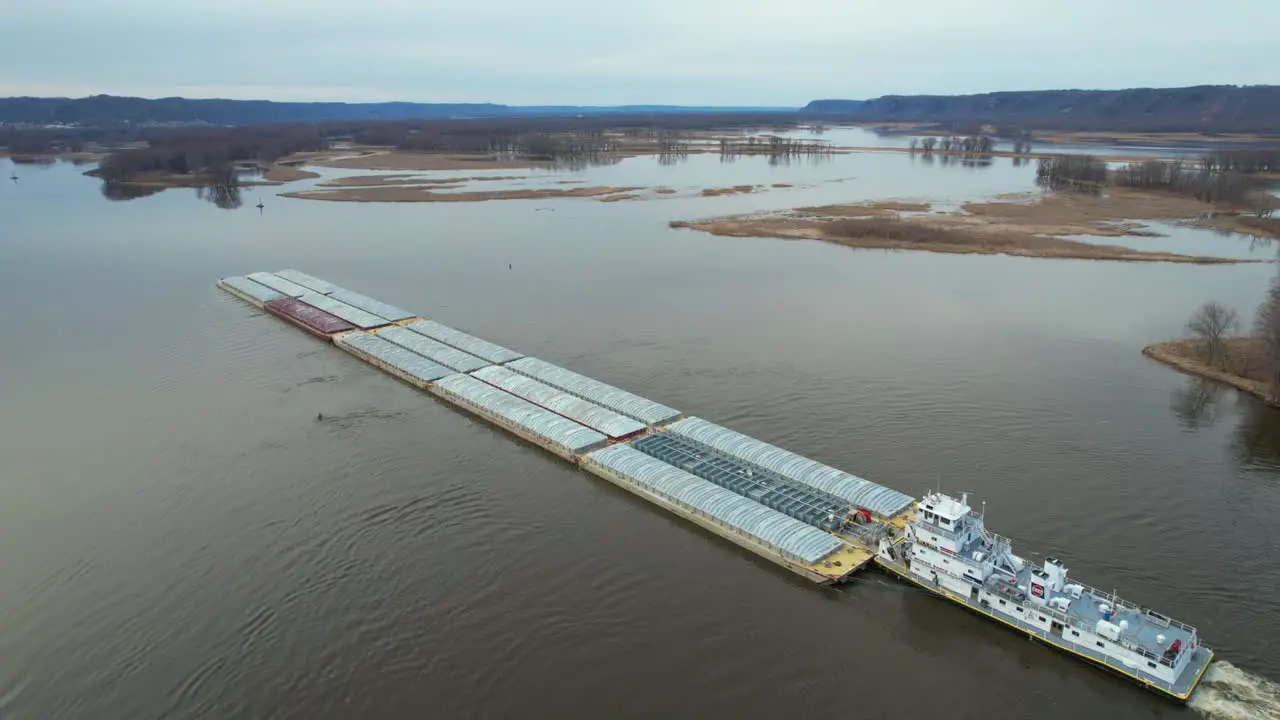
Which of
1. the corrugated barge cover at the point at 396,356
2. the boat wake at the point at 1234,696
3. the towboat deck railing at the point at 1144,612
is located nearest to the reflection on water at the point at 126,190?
the corrugated barge cover at the point at 396,356

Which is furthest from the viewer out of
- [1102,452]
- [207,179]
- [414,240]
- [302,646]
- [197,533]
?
[207,179]

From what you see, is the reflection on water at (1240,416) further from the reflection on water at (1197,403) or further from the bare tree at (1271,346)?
the bare tree at (1271,346)

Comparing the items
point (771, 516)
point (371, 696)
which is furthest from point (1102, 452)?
point (371, 696)

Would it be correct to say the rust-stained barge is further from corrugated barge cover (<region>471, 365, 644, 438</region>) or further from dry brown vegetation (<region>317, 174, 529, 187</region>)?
dry brown vegetation (<region>317, 174, 529, 187</region>)

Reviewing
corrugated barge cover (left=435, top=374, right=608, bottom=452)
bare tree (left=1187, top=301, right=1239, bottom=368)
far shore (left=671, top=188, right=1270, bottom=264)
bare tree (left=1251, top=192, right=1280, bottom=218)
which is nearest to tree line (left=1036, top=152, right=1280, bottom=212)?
bare tree (left=1251, top=192, right=1280, bottom=218)

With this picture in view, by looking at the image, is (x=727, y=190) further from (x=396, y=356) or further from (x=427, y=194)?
(x=396, y=356)

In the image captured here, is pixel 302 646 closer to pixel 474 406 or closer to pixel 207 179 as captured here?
pixel 474 406
